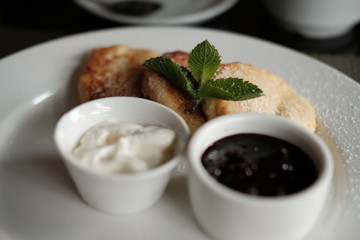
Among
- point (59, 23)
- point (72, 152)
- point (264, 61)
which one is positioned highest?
point (72, 152)

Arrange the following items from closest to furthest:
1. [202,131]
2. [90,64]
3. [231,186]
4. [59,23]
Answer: [231,186] < [202,131] < [90,64] < [59,23]

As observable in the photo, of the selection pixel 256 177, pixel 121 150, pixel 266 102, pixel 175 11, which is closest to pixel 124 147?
pixel 121 150

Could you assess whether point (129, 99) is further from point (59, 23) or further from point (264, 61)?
point (59, 23)

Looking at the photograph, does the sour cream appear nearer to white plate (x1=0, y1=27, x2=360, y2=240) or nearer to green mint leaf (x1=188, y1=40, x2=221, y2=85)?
white plate (x1=0, y1=27, x2=360, y2=240)

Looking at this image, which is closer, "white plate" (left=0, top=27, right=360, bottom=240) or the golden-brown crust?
"white plate" (left=0, top=27, right=360, bottom=240)

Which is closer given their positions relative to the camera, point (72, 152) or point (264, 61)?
point (72, 152)

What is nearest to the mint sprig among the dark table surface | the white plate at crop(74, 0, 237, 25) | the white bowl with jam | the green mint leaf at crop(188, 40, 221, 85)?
the green mint leaf at crop(188, 40, 221, 85)

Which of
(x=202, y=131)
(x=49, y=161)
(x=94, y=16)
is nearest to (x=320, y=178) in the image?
(x=202, y=131)

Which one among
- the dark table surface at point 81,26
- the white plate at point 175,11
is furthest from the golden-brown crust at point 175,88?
the dark table surface at point 81,26
